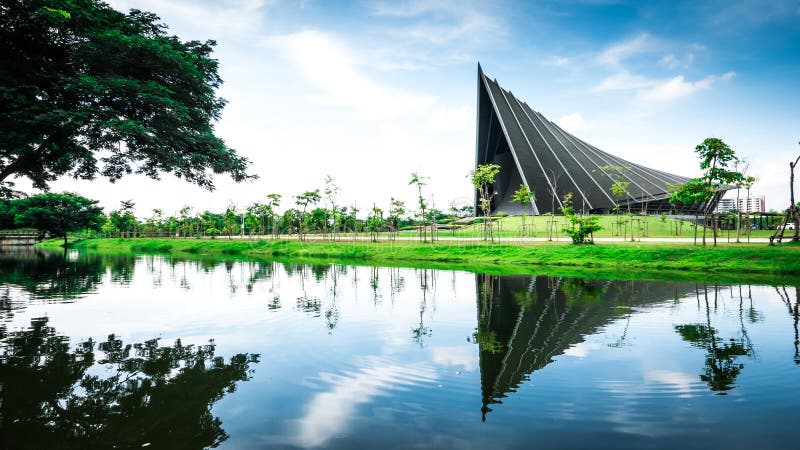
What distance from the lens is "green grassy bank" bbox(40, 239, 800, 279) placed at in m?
16.3

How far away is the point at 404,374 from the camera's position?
5418mm

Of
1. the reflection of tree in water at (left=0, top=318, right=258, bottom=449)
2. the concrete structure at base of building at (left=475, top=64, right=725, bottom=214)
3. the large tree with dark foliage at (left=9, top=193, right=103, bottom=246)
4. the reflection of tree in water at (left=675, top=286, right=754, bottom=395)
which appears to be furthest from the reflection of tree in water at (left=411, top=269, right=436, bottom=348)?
the large tree with dark foliage at (left=9, top=193, right=103, bottom=246)

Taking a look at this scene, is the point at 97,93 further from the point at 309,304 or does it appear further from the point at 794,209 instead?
the point at 794,209

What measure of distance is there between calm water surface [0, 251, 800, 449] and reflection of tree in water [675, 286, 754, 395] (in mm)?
38

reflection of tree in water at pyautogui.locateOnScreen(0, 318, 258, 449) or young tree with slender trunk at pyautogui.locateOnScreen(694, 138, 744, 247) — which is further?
young tree with slender trunk at pyautogui.locateOnScreen(694, 138, 744, 247)

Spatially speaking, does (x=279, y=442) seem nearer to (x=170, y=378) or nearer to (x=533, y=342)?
(x=170, y=378)

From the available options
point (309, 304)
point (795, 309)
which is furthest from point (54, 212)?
point (795, 309)

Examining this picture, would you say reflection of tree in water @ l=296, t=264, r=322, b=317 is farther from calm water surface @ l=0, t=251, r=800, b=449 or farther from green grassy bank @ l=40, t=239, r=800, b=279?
green grassy bank @ l=40, t=239, r=800, b=279

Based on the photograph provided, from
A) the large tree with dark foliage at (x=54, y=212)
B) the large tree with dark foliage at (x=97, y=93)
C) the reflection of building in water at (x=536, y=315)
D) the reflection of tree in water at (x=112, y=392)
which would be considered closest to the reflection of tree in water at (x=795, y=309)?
the reflection of building in water at (x=536, y=315)

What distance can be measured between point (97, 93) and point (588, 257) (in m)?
19.6

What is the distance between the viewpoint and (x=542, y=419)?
4105 mm

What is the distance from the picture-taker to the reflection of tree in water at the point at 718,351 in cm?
509

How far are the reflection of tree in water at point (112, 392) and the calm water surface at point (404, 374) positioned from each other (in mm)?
23

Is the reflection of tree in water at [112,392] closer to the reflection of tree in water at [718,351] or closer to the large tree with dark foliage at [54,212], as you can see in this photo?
the reflection of tree in water at [718,351]
